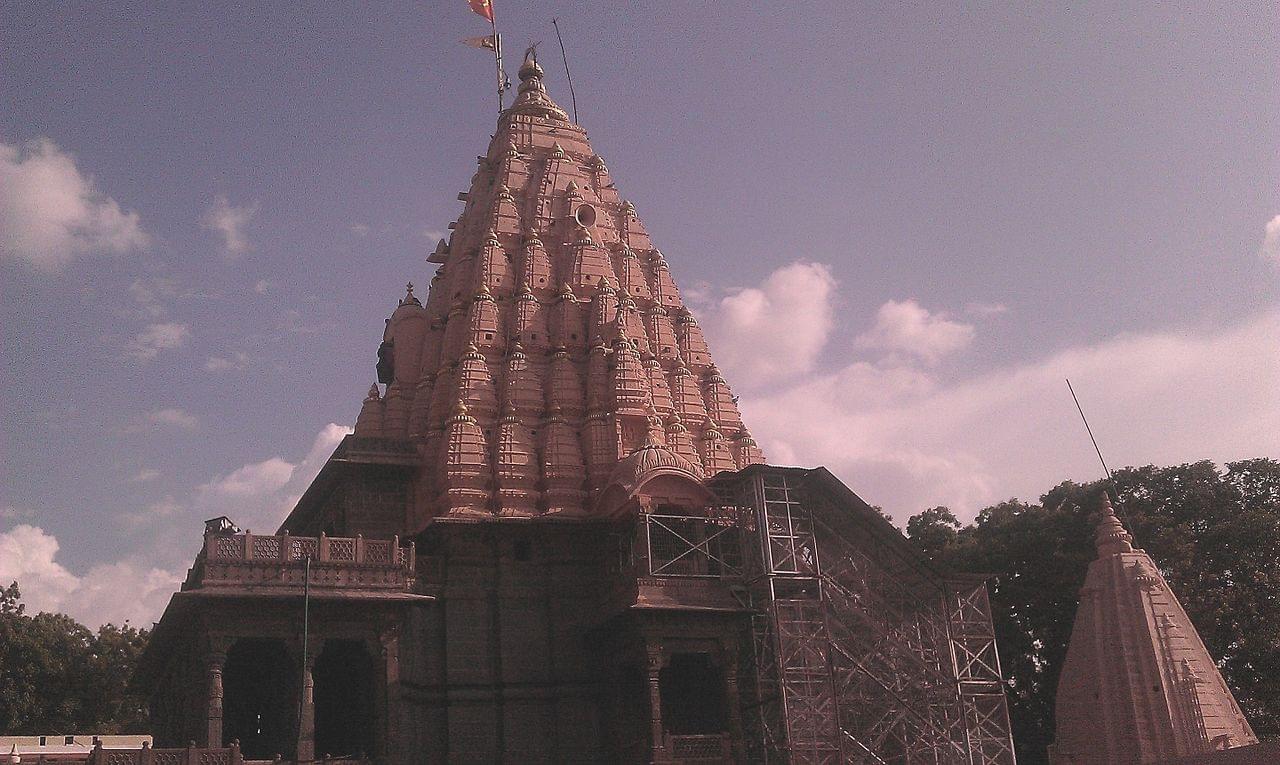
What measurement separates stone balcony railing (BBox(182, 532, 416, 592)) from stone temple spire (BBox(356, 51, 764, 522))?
425 cm

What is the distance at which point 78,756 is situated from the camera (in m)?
21.5

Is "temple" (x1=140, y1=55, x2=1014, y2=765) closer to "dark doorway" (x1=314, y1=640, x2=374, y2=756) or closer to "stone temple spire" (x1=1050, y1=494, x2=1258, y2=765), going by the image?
"dark doorway" (x1=314, y1=640, x2=374, y2=756)

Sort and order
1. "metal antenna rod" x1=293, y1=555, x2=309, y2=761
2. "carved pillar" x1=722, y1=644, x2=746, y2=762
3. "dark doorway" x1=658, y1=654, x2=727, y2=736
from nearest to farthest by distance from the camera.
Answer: "metal antenna rod" x1=293, y1=555, x2=309, y2=761, "carved pillar" x1=722, y1=644, x2=746, y2=762, "dark doorway" x1=658, y1=654, x2=727, y2=736

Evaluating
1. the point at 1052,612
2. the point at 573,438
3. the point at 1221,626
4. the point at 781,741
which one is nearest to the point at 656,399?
the point at 573,438

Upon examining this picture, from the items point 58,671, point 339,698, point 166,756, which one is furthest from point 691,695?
point 58,671

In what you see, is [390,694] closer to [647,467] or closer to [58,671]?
[647,467]

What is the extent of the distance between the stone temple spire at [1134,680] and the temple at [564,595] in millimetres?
3056

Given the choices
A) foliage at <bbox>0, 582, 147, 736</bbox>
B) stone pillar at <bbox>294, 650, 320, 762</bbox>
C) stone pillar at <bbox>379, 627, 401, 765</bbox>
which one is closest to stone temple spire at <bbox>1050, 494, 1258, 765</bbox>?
stone pillar at <bbox>379, 627, 401, 765</bbox>

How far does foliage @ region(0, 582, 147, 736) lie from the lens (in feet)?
153

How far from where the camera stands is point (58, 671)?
156 ft

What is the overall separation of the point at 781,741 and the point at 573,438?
9.51 metres

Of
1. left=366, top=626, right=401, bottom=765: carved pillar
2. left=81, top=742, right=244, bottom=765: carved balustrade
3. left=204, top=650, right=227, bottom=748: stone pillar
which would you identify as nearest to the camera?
left=81, top=742, right=244, bottom=765: carved balustrade

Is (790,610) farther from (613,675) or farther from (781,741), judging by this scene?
(613,675)

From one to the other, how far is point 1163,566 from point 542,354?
2033cm
